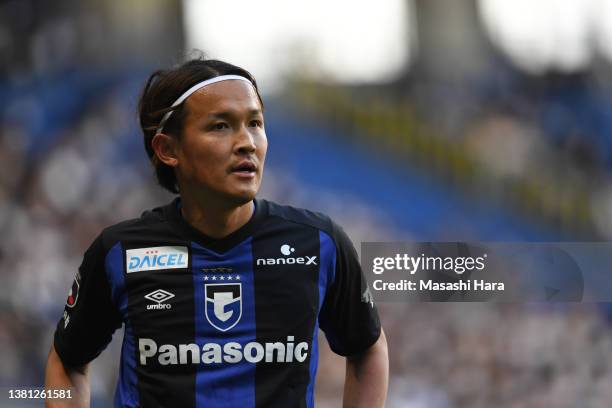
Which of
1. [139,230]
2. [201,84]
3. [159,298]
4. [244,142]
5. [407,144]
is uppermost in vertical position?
[407,144]

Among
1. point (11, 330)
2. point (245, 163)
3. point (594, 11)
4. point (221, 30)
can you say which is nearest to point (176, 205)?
point (245, 163)

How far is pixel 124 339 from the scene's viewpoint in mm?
1708

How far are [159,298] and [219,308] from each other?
13 cm

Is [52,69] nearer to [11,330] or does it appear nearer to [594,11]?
[11,330]

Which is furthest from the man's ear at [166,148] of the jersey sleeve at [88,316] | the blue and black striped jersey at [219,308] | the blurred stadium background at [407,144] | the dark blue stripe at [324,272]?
the blurred stadium background at [407,144]

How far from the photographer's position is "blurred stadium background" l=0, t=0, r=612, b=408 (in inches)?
129

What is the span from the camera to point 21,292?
335 centimetres

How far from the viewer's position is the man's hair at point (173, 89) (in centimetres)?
169

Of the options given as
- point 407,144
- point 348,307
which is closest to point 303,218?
point 348,307

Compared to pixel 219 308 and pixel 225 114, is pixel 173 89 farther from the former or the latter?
pixel 219 308

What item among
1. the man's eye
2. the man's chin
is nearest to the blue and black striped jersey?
the man's chin

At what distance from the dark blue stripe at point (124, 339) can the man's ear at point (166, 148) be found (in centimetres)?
21

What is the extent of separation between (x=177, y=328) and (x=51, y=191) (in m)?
1.93

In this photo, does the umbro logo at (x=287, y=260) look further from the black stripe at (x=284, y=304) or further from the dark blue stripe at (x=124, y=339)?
the dark blue stripe at (x=124, y=339)
